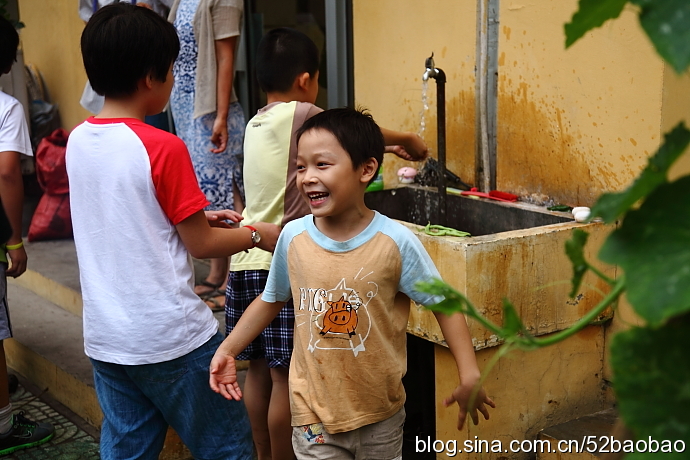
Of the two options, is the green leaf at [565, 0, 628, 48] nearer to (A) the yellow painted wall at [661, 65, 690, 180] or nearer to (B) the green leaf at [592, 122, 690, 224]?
(B) the green leaf at [592, 122, 690, 224]

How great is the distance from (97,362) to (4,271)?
1.24 m

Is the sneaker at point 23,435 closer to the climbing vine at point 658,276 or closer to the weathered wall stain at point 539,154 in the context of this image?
the weathered wall stain at point 539,154

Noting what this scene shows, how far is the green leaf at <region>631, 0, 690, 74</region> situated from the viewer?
0.70 metres

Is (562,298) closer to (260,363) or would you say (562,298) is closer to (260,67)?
(260,363)

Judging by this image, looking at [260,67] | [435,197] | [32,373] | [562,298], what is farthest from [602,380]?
[32,373]

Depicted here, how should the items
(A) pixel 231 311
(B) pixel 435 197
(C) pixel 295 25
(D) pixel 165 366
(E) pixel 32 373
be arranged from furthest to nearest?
(C) pixel 295 25
(E) pixel 32 373
(B) pixel 435 197
(A) pixel 231 311
(D) pixel 165 366

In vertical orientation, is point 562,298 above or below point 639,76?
below

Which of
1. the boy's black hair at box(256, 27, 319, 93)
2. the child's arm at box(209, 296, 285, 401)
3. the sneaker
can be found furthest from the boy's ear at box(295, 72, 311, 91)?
the sneaker

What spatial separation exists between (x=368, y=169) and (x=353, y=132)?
0.12 meters

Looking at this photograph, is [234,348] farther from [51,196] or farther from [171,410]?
[51,196]

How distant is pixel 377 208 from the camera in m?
4.08

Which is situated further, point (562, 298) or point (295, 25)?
point (295, 25)

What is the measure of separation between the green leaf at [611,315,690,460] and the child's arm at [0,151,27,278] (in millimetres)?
3151

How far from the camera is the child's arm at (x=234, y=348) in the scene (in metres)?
2.21
